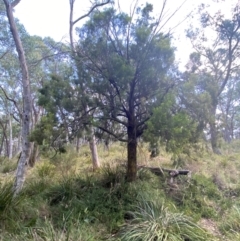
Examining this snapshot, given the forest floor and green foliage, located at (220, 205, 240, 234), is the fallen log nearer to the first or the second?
the forest floor

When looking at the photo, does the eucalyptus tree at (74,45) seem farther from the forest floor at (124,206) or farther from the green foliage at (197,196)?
the green foliage at (197,196)

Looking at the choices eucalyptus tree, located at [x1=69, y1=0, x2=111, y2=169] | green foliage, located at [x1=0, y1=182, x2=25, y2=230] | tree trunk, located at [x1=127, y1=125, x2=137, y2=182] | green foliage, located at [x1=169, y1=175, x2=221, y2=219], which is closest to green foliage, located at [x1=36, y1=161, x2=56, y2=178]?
eucalyptus tree, located at [x1=69, y1=0, x2=111, y2=169]

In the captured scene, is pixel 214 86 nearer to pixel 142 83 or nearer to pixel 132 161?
pixel 142 83

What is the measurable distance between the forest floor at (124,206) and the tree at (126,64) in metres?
1.35

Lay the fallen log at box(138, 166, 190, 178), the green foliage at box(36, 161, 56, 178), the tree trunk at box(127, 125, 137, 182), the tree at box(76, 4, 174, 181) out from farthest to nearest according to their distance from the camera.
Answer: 1. the green foliage at box(36, 161, 56, 178)
2. the fallen log at box(138, 166, 190, 178)
3. the tree trunk at box(127, 125, 137, 182)
4. the tree at box(76, 4, 174, 181)

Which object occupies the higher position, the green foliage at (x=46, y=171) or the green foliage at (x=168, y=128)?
the green foliage at (x=168, y=128)

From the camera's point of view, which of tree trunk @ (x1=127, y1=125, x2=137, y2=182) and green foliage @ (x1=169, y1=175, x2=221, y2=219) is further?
tree trunk @ (x1=127, y1=125, x2=137, y2=182)

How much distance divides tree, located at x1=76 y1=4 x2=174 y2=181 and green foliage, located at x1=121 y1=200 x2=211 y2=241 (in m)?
1.80

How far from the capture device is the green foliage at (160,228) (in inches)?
138

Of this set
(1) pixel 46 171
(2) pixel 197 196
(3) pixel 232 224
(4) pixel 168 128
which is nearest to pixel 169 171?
(2) pixel 197 196

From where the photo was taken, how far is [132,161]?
5660mm

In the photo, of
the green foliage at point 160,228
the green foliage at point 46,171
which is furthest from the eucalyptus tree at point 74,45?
the green foliage at point 160,228

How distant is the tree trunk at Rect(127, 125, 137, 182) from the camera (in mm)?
5414

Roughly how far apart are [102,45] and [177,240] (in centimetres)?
389
